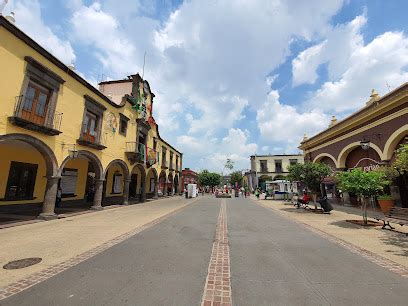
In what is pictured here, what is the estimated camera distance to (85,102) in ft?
45.7

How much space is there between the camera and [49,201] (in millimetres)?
11055

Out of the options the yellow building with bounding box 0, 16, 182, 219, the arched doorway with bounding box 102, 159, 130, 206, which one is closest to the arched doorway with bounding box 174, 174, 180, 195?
the arched doorway with bounding box 102, 159, 130, 206

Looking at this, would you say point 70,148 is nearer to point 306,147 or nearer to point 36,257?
point 36,257

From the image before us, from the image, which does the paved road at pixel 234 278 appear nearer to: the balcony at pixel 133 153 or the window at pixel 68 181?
the window at pixel 68 181

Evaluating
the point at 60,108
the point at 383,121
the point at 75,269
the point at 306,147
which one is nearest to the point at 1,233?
the point at 75,269

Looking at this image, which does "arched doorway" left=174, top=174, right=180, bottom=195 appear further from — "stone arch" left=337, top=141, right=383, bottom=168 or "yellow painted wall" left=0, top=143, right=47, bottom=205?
"yellow painted wall" left=0, top=143, right=47, bottom=205

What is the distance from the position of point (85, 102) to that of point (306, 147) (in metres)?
23.6

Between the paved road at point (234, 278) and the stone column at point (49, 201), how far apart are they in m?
6.63

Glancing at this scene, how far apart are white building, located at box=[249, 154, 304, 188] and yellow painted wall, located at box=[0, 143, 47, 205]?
1919 inches

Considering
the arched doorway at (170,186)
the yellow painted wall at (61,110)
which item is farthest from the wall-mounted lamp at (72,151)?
the arched doorway at (170,186)

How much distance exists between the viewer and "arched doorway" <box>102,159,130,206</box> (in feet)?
63.8

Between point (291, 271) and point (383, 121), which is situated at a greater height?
point (383, 121)

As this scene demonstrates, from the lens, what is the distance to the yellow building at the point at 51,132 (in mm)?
9453

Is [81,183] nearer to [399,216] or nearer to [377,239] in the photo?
[377,239]
